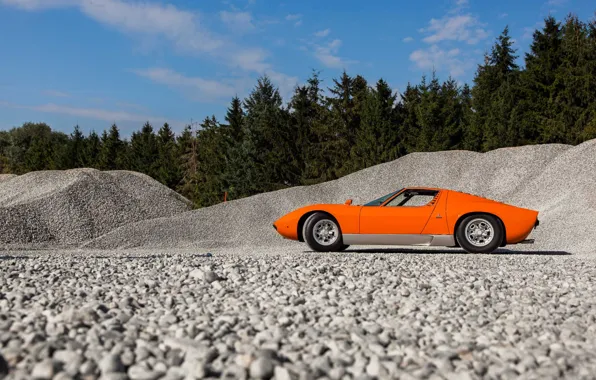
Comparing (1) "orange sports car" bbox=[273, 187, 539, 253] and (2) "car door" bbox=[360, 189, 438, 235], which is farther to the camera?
(2) "car door" bbox=[360, 189, 438, 235]

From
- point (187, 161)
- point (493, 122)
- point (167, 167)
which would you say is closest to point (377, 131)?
point (493, 122)

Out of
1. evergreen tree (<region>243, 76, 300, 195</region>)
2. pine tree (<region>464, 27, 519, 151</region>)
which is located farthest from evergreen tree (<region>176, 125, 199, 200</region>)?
pine tree (<region>464, 27, 519, 151</region>)

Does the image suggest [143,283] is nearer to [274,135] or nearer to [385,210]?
[385,210]

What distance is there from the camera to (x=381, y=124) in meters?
28.1

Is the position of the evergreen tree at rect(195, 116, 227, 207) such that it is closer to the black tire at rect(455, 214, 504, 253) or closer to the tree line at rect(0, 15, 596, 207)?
the tree line at rect(0, 15, 596, 207)

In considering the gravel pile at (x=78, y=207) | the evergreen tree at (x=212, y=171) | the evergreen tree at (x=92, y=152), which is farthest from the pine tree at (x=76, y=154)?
the gravel pile at (x=78, y=207)

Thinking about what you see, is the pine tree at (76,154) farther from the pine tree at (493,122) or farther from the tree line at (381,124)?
the pine tree at (493,122)

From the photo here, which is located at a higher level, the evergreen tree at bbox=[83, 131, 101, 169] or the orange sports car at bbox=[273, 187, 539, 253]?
the evergreen tree at bbox=[83, 131, 101, 169]

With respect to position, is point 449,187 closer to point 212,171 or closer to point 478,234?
point 478,234

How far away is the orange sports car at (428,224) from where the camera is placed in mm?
9461

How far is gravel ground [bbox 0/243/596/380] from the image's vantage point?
9.52 ft

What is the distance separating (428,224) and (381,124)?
1903 cm

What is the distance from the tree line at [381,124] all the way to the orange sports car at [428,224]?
1832 cm

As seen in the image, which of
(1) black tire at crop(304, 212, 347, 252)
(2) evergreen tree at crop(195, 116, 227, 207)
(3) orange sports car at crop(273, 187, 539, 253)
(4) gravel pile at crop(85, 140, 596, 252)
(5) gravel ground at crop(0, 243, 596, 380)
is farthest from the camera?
(2) evergreen tree at crop(195, 116, 227, 207)
